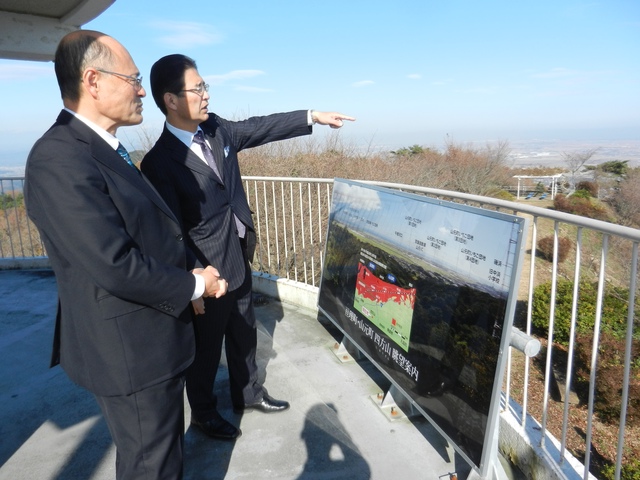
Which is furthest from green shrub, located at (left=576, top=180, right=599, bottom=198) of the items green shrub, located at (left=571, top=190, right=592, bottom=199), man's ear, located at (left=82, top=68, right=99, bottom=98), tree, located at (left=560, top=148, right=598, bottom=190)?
man's ear, located at (left=82, top=68, right=99, bottom=98)

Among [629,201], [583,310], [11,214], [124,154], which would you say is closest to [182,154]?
[124,154]

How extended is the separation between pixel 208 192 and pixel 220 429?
1.34m

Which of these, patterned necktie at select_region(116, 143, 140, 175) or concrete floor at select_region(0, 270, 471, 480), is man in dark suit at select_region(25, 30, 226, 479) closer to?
patterned necktie at select_region(116, 143, 140, 175)

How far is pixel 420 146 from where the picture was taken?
24.6 meters

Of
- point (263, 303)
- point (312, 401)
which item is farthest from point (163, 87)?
point (263, 303)

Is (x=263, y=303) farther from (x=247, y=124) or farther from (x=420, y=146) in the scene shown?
(x=420, y=146)

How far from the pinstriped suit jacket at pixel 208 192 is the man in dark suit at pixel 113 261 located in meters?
0.49

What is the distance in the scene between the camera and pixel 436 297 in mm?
2340

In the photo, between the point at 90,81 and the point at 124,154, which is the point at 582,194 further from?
the point at 90,81

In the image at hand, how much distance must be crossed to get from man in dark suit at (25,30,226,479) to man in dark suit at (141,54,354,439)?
1.81 feet

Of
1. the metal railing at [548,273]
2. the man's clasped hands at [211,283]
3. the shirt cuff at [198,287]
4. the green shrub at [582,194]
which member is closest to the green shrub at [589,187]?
the green shrub at [582,194]

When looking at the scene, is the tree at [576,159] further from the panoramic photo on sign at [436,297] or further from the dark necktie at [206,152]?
the dark necktie at [206,152]

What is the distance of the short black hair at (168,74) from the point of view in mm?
2262

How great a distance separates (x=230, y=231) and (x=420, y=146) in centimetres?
2339
